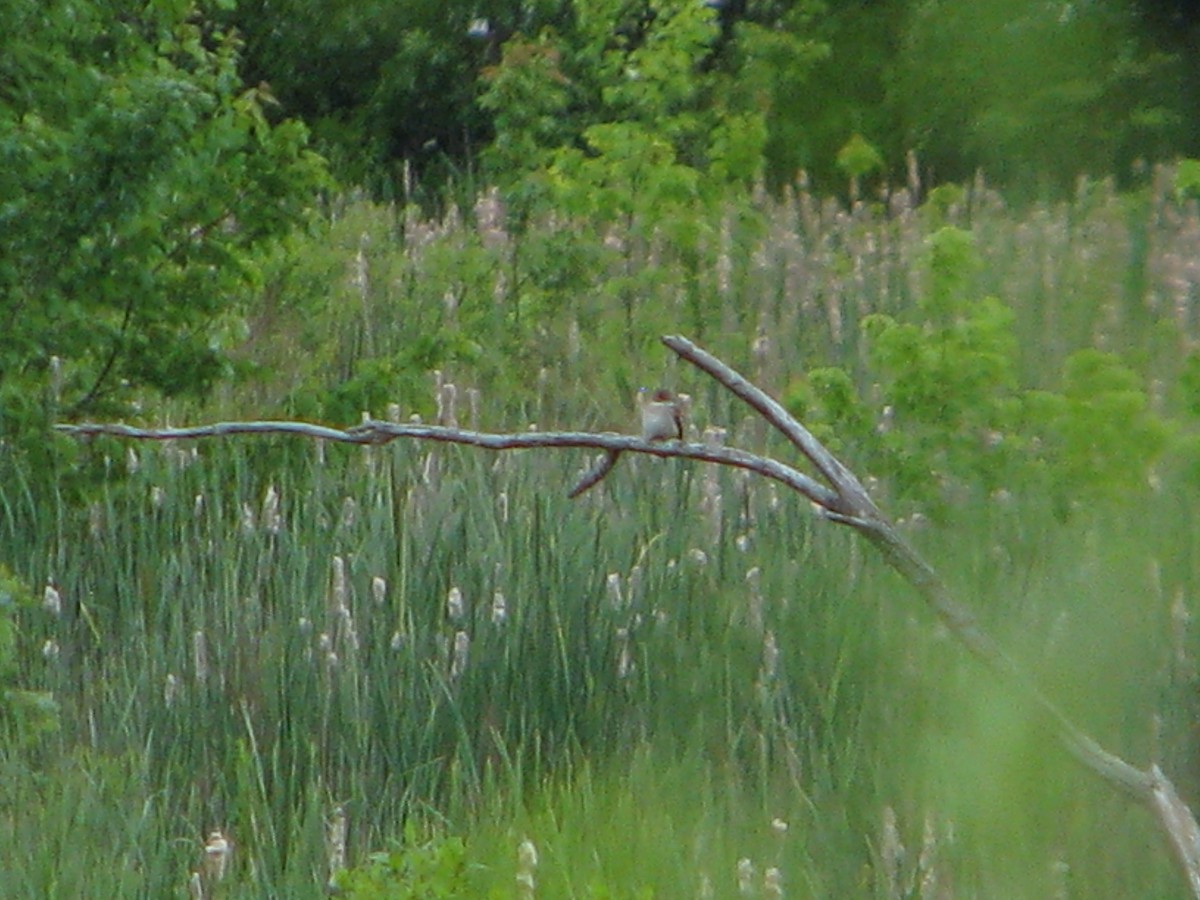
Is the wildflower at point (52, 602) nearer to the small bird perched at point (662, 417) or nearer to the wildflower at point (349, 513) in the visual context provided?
the wildflower at point (349, 513)

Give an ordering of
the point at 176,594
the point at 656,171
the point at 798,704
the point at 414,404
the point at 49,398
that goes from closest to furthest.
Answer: the point at 798,704
the point at 176,594
the point at 49,398
the point at 414,404
the point at 656,171

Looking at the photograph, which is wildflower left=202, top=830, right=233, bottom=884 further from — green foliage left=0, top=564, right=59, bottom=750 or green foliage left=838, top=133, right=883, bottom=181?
green foliage left=838, top=133, right=883, bottom=181

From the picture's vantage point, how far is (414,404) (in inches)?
211

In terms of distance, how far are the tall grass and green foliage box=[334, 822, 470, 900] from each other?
19 cm

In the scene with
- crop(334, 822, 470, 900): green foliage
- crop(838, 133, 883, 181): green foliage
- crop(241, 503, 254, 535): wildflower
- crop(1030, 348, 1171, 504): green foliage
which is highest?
crop(838, 133, 883, 181): green foliage

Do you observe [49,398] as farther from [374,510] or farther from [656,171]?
[656,171]

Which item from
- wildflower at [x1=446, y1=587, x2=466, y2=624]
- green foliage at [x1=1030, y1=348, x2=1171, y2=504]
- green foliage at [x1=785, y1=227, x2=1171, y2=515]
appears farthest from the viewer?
green foliage at [x1=785, y1=227, x2=1171, y2=515]

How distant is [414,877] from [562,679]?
1194mm

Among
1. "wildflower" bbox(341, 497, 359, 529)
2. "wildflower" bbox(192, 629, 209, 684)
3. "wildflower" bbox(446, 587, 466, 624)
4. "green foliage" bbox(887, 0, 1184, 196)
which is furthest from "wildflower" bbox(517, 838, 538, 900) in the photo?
"wildflower" bbox(341, 497, 359, 529)

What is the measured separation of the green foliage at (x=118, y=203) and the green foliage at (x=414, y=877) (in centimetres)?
225

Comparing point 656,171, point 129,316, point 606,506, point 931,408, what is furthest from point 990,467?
point 656,171

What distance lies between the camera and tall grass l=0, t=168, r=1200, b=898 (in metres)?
3.17

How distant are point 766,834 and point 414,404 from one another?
2.40 m

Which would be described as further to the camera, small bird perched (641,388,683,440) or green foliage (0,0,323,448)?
green foliage (0,0,323,448)
